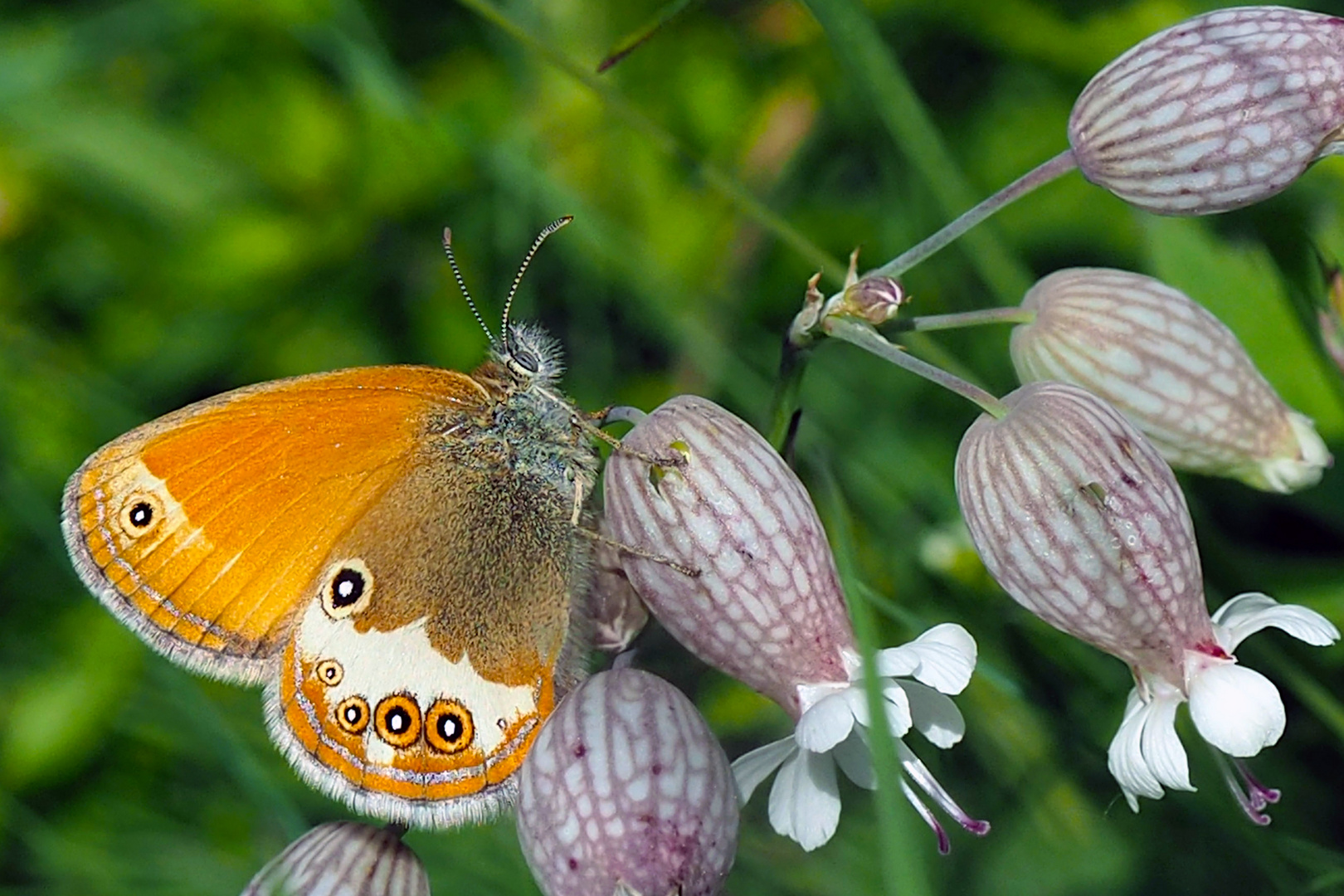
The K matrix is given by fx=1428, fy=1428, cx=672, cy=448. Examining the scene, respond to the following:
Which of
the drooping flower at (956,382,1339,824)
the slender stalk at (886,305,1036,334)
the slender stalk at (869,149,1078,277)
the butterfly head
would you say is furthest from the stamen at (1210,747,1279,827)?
the butterfly head

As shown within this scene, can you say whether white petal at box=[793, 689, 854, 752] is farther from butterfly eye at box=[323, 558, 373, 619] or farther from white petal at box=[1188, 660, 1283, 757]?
butterfly eye at box=[323, 558, 373, 619]

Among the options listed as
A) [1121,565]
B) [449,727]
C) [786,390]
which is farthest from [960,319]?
[449,727]

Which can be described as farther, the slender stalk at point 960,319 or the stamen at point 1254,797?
the slender stalk at point 960,319

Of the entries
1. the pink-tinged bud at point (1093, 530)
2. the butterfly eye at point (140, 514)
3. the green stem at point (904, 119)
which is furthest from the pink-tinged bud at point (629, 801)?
the green stem at point (904, 119)

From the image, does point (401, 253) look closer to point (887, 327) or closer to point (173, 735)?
point (173, 735)

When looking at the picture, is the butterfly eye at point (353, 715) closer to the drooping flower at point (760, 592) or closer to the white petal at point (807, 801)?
the drooping flower at point (760, 592)

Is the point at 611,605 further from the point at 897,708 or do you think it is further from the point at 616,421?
the point at 897,708
